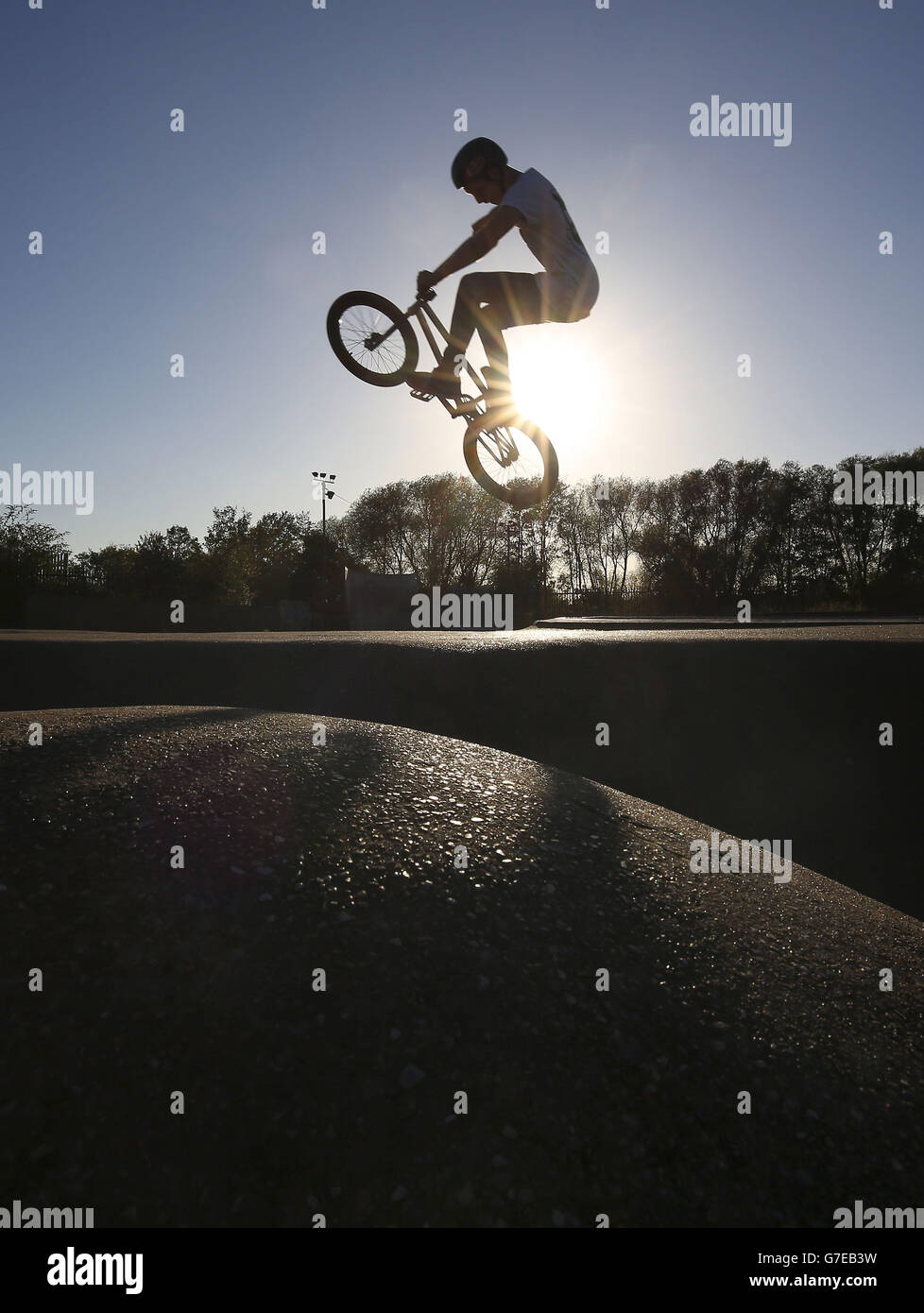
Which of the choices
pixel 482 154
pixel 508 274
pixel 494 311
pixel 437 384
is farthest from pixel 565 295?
pixel 437 384

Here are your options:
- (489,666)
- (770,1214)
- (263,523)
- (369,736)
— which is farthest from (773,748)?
(263,523)

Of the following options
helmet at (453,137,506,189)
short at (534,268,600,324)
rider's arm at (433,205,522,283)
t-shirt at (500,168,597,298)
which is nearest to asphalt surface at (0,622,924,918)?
short at (534,268,600,324)

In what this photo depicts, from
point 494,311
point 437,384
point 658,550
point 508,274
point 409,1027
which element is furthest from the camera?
point 658,550

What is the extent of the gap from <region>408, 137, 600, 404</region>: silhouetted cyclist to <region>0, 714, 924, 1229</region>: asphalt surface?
4.71 metres

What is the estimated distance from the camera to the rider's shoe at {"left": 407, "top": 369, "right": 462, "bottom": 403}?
6.32 m

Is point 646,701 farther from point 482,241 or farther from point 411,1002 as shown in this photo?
point 411,1002

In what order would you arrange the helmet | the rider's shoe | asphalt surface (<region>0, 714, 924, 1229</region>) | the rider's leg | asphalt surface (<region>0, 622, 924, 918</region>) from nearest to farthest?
asphalt surface (<region>0, 714, 924, 1229</region>) → asphalt surface (<region>0, 622, 924, 918</region>) → the helmet → the rider's leg → the rider's shoe

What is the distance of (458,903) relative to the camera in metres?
1.67

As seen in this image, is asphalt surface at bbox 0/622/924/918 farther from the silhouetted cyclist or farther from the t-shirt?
the t-shirt

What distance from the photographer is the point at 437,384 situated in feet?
20.9

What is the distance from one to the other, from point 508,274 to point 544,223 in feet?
2.07

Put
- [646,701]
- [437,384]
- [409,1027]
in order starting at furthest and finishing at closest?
[437,384] < [646,701] < [409,1027]

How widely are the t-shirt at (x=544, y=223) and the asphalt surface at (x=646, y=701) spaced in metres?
2.83
